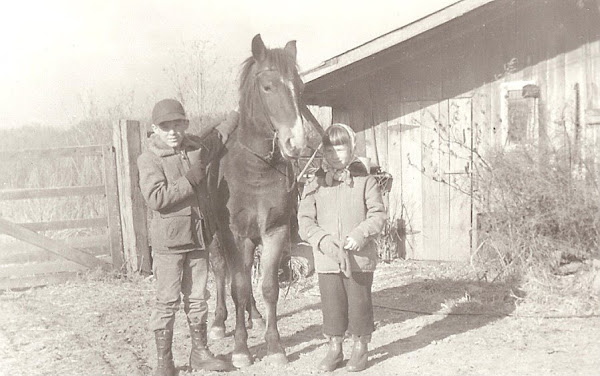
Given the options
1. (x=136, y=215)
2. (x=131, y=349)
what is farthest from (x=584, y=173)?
(x=136, y=215)

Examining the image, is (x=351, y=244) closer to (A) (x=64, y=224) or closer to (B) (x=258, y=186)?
(B) (x=258, y=186)

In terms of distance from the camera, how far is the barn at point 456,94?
7.67 m

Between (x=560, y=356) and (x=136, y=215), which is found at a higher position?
(x=136, y=215)

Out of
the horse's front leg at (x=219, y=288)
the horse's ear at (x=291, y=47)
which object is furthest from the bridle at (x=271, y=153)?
the horse's front leg at (x=219, y=288)

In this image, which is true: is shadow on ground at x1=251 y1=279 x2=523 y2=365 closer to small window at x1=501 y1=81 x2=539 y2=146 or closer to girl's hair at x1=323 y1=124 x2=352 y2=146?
girl's hair at x1=323 y1=124 x2=352 y2=146

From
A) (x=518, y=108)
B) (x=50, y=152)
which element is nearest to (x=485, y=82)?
(x=518, y=108)

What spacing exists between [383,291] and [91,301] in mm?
3546

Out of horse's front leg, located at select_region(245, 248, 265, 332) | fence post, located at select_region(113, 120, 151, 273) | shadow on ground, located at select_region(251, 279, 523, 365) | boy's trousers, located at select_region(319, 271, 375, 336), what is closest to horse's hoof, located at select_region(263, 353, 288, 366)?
shadow on ground, located at select_region(251, 279, 523, 365)

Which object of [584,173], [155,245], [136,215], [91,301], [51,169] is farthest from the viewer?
[51,169]

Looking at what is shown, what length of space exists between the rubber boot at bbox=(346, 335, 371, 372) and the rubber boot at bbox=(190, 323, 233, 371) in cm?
95

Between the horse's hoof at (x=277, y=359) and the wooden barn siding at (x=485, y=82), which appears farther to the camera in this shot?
the wooden barn siding at (x=485, y=82)

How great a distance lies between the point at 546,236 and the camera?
19.6 ft

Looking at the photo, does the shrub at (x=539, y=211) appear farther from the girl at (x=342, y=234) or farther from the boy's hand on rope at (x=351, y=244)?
the boy's hand on rope at (x=351, y=244)

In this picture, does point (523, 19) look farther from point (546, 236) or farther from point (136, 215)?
point (136, 215)
